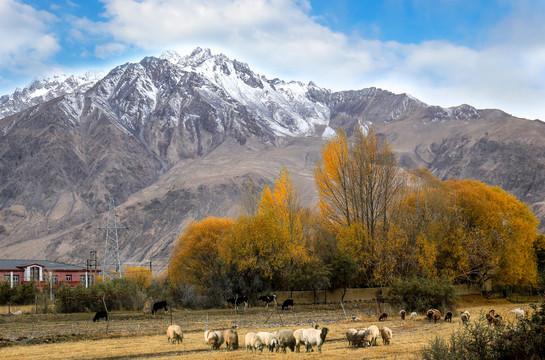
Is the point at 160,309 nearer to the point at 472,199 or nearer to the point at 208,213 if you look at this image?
the point at 472,199

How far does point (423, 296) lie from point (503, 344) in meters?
18.5

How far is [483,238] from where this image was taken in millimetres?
43375

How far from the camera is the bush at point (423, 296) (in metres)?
28.6

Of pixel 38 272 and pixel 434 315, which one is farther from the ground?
pixel 38 272

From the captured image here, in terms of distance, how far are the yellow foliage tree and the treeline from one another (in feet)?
1.13

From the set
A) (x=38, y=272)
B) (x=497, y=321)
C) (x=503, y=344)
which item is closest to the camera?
(x=503, y=344)

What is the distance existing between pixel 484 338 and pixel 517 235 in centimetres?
3830

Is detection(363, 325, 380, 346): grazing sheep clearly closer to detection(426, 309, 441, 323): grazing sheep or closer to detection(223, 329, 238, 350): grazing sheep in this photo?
detection(223, 329, 238, 350): grazing sheep

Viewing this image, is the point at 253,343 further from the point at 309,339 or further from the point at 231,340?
the point at 309,339

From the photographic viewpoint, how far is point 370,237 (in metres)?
42.7

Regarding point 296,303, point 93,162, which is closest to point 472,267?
point 296,303

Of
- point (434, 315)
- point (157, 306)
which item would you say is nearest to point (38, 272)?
point (157, 306)

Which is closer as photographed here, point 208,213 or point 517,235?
point 517,235

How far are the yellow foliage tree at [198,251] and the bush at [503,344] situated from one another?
114 feet
